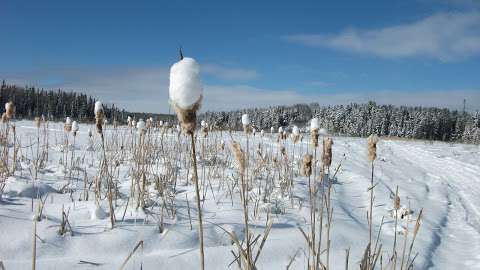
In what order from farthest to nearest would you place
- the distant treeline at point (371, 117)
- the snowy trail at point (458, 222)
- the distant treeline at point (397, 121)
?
the distant treeline at point (397, 121) < the distant treeline at point (371, 117) < the snowy trail at point (458, 222)

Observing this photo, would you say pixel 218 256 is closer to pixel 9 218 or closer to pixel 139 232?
pixel 139 232

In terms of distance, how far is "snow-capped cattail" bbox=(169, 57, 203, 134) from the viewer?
2.62 ft

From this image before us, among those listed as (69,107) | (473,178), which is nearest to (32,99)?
(69,107)

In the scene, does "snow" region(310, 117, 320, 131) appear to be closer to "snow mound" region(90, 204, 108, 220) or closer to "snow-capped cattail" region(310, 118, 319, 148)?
"snow-capped cattail" region(310, 118, 319, 148)

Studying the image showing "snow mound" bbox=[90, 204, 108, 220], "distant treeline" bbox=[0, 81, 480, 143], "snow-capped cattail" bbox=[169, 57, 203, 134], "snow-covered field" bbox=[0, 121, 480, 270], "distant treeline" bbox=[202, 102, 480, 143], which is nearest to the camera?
"snow-capped cattail" bbox=[169, 57, 203, 134]

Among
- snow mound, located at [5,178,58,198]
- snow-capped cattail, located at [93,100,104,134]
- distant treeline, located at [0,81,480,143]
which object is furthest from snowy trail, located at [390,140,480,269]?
distant treeline, located at [0,81,480,143]

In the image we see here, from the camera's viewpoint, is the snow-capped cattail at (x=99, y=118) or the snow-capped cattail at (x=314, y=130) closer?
the snow-capped cattail at (x=314, y=130)

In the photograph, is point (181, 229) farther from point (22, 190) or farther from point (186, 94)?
point (186, 94)

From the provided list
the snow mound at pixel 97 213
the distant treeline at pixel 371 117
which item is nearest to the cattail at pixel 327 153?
the snow mound at pixel 97 213

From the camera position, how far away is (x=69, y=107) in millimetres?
73125

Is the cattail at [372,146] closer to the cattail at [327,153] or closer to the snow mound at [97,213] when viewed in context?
the cattail at [327,153]

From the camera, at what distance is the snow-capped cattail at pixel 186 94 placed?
80 cm

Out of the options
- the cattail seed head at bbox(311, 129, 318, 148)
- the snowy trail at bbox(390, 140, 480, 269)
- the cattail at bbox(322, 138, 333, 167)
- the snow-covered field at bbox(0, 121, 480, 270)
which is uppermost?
the cattail seed head at bbox(311, 129, 318, 148)

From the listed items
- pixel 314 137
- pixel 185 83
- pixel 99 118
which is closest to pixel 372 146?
pixel 314 137
